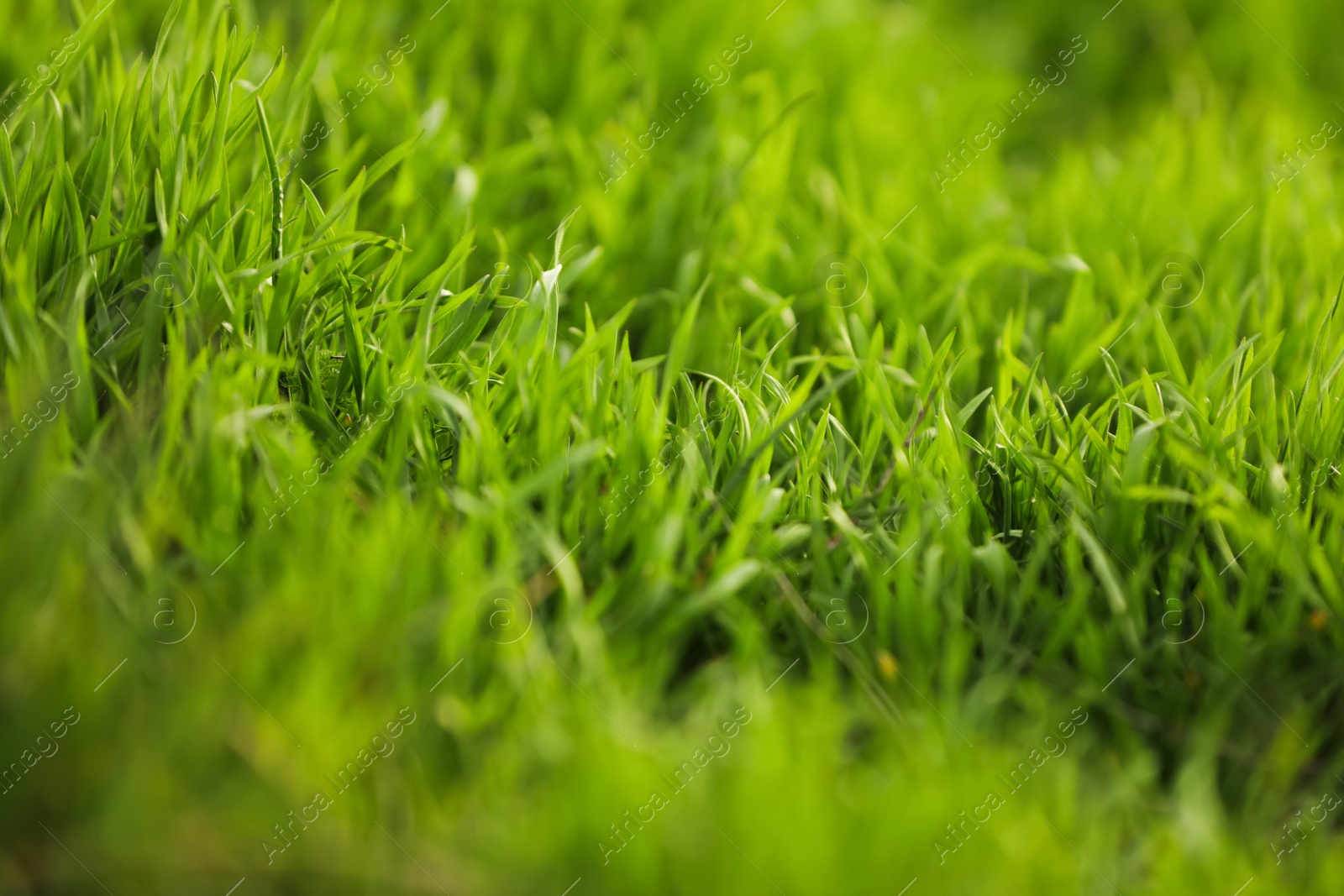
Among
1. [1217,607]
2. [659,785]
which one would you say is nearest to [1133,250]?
[1217,607]

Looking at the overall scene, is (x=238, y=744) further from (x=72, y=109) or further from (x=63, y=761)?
(x=72, y=109)

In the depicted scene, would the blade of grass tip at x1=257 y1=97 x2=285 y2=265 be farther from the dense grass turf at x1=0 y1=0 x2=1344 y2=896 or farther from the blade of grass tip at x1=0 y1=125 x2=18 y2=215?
the blade of grass tip at x1=0 y1=125 x2=18 y2=215

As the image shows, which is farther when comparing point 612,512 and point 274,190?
point 274,190

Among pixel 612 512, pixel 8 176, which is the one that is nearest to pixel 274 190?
pixel 8 176

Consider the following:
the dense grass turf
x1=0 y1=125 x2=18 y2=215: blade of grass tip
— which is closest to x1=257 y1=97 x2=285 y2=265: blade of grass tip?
the dense grass turf

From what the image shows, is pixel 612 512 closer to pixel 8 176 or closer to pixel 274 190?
pixel 274 190

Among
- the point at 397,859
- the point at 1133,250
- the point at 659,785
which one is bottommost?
the point at 1133,250

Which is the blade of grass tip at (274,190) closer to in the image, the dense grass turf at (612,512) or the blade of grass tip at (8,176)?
the dense grass turf at (612,512)

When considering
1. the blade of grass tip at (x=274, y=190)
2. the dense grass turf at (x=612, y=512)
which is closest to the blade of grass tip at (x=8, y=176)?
the dense grass turf at (x=612, y=512)
